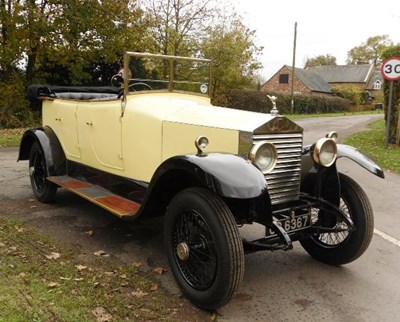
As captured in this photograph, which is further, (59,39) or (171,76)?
(59,39)

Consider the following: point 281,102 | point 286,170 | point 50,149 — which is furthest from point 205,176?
point 281,102

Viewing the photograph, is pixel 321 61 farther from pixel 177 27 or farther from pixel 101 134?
pixel 101 134

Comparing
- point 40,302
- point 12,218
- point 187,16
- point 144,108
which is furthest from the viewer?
point 187,16

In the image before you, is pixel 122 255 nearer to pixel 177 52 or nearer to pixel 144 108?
pixel 144 108

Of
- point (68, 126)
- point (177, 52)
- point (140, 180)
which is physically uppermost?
point (177, 52)

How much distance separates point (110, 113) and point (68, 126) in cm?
113

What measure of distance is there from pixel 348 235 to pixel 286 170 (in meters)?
0.86

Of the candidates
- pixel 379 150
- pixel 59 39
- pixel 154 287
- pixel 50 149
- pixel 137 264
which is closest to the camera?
pixel 154 287

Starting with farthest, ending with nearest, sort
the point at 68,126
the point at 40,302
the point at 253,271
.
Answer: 1. the point at 68,126
2. the point at 253,271
3. the point at 40,302

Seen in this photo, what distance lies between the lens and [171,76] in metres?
4.89

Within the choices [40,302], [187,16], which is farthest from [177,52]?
[40,302]

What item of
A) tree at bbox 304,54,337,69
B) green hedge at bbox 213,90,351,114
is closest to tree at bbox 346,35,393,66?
tree at bbox 304,54,337,69

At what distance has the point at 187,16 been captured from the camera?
66.7ft

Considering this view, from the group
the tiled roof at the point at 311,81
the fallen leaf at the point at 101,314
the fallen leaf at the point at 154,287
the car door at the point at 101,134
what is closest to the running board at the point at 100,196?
the car door at the point at 101,134
